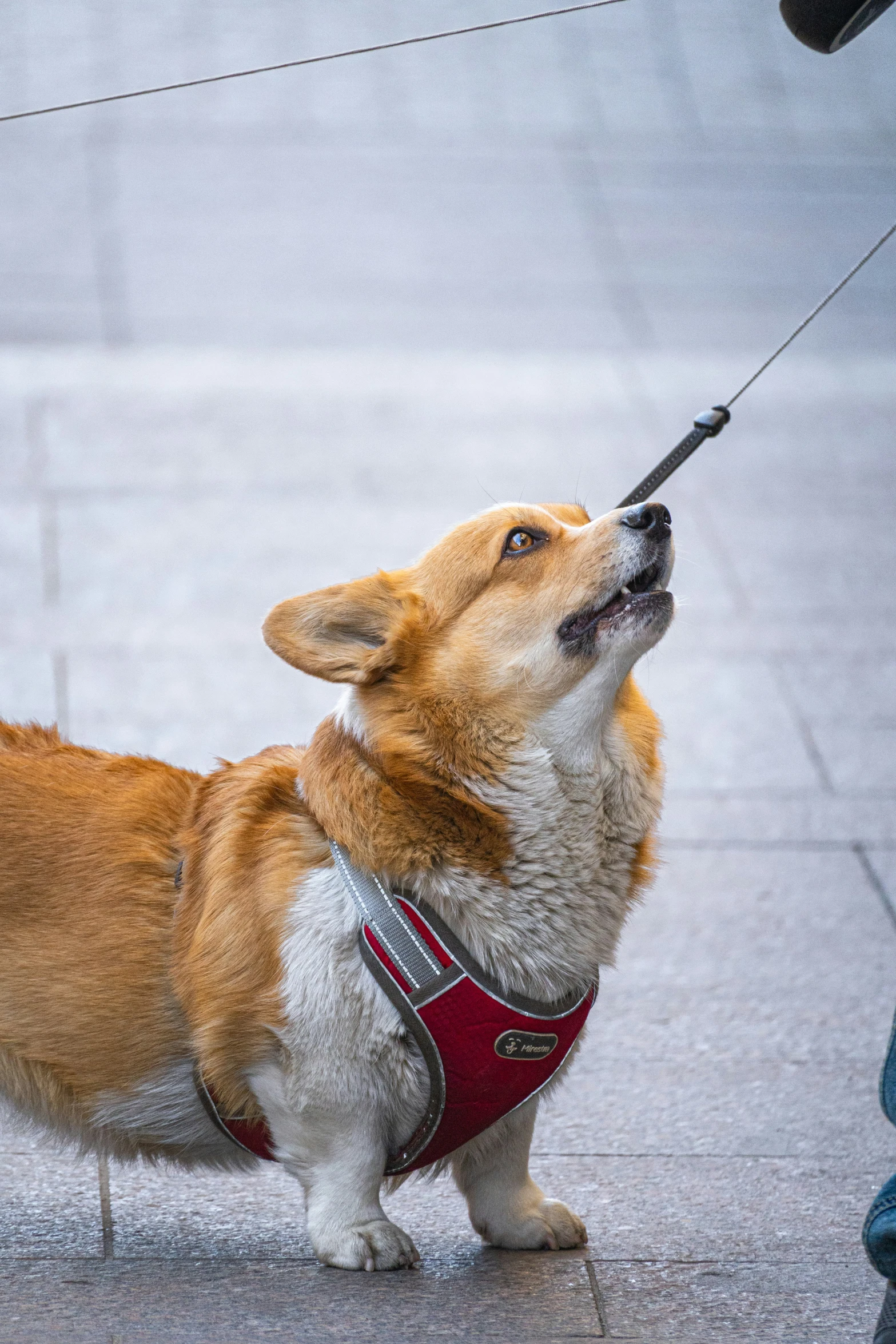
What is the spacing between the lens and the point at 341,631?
10.1 ft

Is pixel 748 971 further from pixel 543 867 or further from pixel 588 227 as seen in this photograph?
pixel 588 227

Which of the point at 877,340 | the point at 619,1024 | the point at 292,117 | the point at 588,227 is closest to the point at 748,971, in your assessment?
the point at 619,1024

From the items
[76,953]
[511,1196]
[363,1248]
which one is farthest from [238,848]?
[511,1196]

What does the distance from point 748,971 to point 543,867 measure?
2104 millimetres

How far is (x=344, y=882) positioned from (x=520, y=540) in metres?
0.83

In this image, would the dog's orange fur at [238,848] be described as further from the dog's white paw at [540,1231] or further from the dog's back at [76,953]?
Result: the dog's white paw at [540,1231]

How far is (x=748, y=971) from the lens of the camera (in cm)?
480

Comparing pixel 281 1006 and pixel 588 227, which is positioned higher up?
pixel 281 1006

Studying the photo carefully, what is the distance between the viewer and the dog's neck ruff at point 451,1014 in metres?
2.81

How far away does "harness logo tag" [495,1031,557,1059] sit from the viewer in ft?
9.27

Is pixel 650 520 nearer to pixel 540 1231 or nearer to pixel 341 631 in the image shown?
pixel 341 631

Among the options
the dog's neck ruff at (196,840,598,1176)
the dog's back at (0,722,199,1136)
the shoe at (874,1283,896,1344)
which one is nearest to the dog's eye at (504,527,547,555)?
the dog's neck ruff at (196,840,598,1176)

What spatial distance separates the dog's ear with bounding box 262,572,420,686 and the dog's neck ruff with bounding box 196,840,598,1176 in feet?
1.19

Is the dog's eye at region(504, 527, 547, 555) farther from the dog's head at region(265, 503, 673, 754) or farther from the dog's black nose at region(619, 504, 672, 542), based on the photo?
the dog's black nose at region(619, 504, 672, 542)
